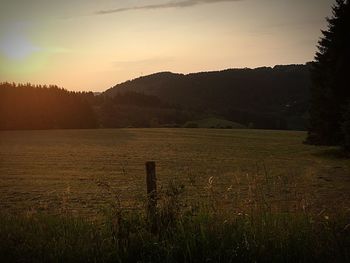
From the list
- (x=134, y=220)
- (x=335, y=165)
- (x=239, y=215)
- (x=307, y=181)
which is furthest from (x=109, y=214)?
(x=335, y=165)

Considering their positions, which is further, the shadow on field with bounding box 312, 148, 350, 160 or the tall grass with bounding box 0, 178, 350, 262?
the shadow on field with bounding box 312, 148, 350, 160

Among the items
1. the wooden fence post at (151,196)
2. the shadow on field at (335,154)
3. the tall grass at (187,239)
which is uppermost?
the wooden fence post at (151,196)

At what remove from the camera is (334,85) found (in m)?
35.6

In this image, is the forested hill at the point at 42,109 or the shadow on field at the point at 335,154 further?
the forested hill at the point at 42,109

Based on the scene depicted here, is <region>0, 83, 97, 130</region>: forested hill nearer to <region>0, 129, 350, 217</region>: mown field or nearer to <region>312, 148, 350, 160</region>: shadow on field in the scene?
<region>0, 129, 350, 217</region>: mown field

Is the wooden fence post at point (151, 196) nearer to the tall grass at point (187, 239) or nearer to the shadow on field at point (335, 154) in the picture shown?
the tall grass at point (187, 239)

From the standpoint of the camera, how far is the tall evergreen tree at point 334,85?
116 feet

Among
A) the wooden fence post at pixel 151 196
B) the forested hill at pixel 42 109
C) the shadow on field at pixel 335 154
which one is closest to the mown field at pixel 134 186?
the shadow on field at pixel 335 154

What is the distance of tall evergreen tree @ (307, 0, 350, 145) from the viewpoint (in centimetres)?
3538

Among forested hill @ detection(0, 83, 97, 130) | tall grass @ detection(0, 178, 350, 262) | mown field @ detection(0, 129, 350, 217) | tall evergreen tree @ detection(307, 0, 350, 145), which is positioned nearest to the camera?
tall grass @ detection(0, 178, 350, 262)

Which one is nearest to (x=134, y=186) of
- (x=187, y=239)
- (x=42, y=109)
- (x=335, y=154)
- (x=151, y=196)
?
(x=151, y=196)

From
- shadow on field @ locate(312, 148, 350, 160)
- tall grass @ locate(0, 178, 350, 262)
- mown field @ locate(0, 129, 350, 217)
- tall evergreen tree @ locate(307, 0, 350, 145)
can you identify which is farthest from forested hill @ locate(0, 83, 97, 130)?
tall grass @ locate(0, 178, 350, 262)

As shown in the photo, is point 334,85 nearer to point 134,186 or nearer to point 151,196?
point 134,186

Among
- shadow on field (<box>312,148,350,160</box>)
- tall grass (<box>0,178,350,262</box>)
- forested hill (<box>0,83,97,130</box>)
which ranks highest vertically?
forested hill (<box>0,83,97,130</box>)
